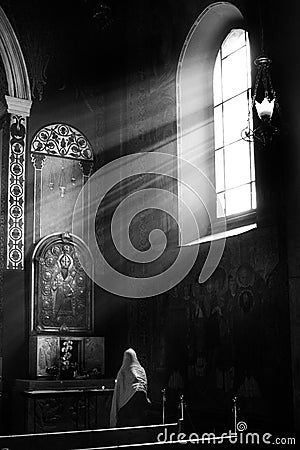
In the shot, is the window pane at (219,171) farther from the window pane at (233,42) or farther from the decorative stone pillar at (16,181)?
the decorative stone pillar at (16,181)

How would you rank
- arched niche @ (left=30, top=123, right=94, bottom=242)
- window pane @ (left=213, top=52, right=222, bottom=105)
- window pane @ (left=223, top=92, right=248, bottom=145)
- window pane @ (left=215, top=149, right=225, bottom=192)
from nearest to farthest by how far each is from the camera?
window pane @ (left=223, top=92, right=248, bottom=145), window pane @ (left=215, top=149, right=225, bottom=192), window pane @ (left=213, top=52, right=222, bottom=105), arched niche @ (left=30, top=123, right=94, bottom=242)

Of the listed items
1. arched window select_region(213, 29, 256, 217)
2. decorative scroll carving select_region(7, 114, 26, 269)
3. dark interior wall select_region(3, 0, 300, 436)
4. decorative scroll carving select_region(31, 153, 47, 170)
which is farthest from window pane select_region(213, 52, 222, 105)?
decorative scroll carving select_region(7, 114, 26, 269)

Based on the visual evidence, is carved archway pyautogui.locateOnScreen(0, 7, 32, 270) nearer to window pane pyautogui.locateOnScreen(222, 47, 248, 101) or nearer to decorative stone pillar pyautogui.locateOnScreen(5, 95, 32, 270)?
decorative stone pillar pyautogui.locateOnScreen(5, 95, 32, 270)

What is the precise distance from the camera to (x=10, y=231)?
12.8m

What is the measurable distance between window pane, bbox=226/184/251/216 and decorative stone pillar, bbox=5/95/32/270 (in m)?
3.81

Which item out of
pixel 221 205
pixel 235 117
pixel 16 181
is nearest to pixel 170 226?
pixel 221 205

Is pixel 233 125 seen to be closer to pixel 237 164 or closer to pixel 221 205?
pixel 237 164

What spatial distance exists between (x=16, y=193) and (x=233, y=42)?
15.3 feet

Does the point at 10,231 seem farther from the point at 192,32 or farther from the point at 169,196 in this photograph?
the point at 192,32

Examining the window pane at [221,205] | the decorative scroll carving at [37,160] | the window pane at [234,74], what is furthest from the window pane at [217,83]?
the decorative scroll carving at [37,160]

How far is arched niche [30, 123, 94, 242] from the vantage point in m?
13.2

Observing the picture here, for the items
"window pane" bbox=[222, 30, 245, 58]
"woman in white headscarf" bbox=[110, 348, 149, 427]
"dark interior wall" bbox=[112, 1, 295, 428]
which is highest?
"window pane" bbox=[222, 30, 245, 58]

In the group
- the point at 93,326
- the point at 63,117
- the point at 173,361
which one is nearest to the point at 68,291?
the point at 93,326

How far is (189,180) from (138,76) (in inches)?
107
